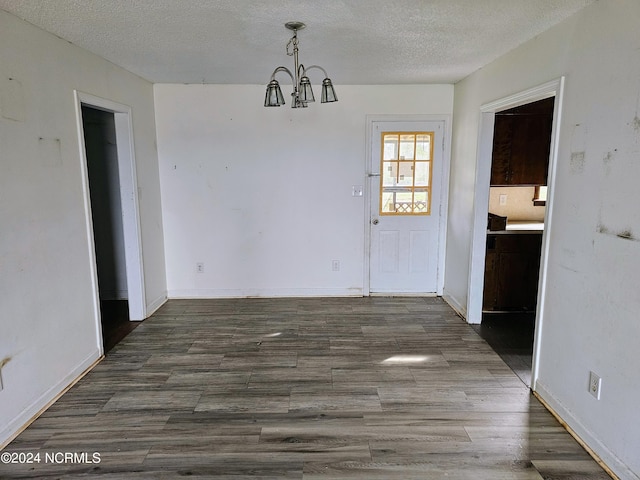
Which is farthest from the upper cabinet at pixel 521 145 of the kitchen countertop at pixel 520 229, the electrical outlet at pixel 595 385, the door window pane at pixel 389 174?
the electrical outlet at pixel 595 385

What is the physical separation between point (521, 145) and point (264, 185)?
2.72m

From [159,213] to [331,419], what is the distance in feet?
10.2

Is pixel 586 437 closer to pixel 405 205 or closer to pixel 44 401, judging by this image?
pixel 405 205

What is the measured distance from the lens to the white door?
14.6ft

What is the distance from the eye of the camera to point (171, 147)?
14.4ft

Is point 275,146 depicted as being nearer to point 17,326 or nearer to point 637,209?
point 17,326

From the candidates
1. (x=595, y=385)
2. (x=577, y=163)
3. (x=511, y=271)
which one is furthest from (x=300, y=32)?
(x=511, y=271)

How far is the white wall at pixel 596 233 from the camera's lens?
1.85 meters

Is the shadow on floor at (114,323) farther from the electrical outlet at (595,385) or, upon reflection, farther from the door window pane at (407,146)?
the electrical outlet at (595,385)

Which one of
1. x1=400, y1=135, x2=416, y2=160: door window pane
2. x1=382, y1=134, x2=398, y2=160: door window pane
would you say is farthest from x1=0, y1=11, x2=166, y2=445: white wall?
x1=400, y1=135, x2=416, y2=160: door window pane

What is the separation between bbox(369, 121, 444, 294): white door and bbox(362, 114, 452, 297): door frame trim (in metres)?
0.03

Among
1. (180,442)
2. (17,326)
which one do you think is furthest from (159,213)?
(180,442)

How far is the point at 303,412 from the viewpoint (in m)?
2.47

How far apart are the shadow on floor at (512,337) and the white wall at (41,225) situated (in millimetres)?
3255
